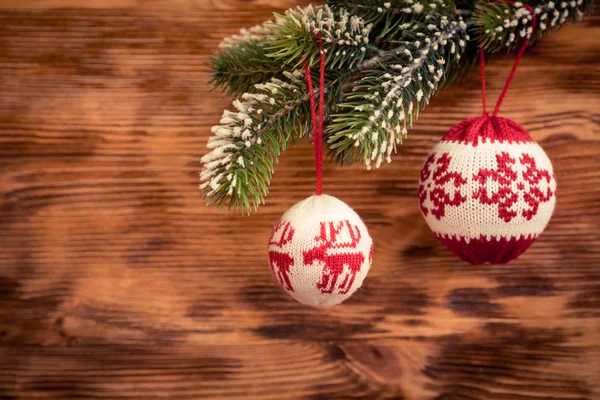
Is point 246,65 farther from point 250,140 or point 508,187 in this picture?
point 508,187

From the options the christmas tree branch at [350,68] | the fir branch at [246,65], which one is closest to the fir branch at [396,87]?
the christmas tree branch at [350,68]

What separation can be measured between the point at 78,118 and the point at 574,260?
27.8 inches

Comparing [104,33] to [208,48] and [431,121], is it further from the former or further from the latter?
[431,121]

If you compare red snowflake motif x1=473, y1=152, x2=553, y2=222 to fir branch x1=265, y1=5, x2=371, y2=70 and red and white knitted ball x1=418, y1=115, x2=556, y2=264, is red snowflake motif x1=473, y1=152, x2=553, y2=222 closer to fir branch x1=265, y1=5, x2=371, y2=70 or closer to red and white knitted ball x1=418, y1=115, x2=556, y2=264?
red and white knitted ball x1=418, y1=115, x2=556, y2=264

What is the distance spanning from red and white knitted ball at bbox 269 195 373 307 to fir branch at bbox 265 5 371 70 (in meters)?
0.15

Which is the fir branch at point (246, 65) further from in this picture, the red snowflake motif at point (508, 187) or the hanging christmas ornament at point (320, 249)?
the red snowflake motif at point (508, 187)

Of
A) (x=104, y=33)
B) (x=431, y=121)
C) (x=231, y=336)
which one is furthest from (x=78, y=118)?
(x=431, y=121)

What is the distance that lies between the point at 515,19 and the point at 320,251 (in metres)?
0.34

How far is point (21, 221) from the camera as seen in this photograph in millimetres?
665

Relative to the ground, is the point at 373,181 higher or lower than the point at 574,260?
higher

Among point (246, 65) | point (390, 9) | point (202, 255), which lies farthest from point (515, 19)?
point (202, 255)

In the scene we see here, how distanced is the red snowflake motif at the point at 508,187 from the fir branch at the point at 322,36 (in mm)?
185

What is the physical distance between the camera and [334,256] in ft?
1.54

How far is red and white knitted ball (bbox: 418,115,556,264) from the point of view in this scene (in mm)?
494
